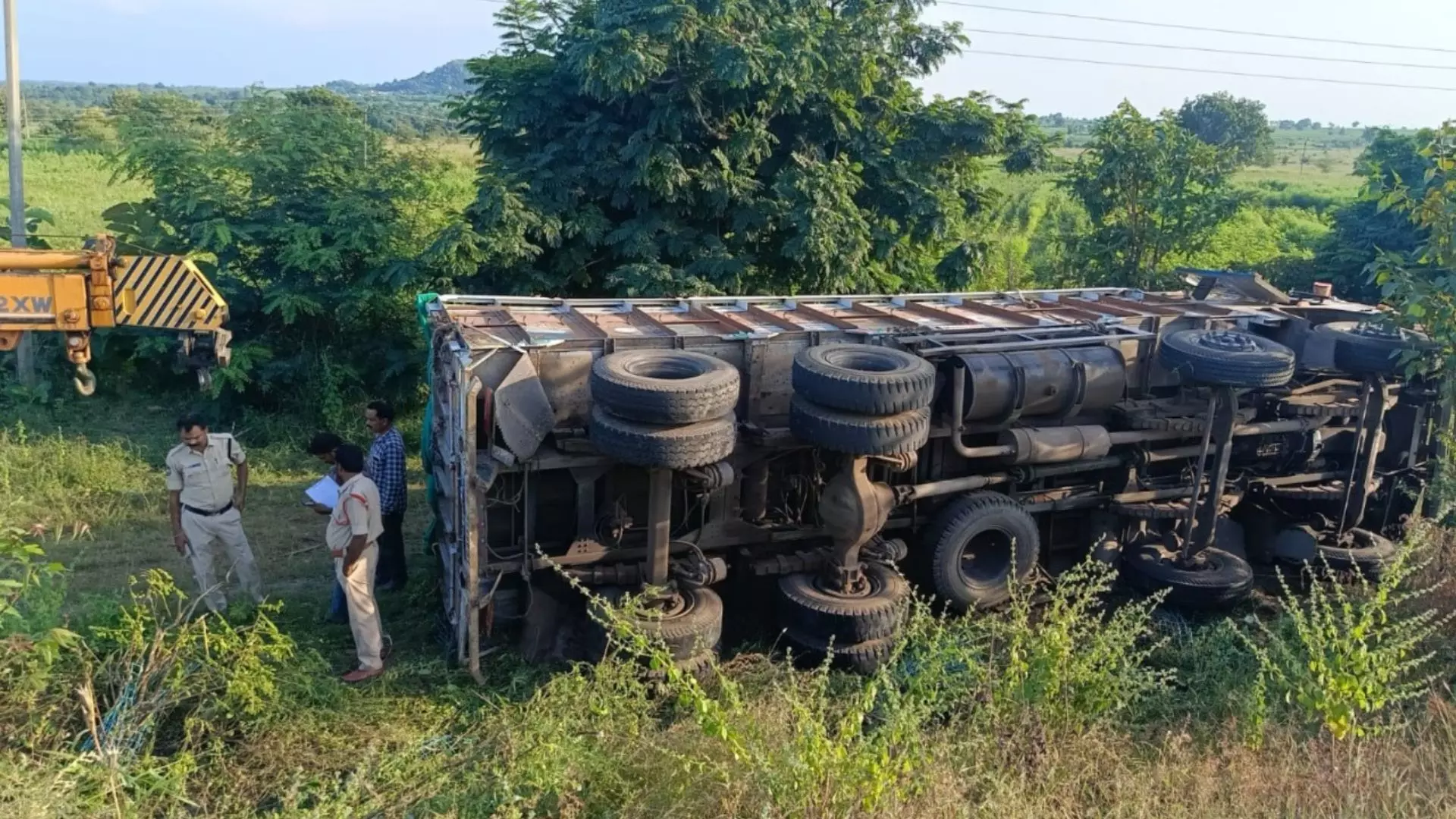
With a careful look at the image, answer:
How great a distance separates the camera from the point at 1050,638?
4.76 m

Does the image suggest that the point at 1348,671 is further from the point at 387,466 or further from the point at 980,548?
the point at 387,466

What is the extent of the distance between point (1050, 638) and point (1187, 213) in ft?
41.0

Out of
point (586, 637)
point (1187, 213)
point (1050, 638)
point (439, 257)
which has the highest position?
point (1187, 213)

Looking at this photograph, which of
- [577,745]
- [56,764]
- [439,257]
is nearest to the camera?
[56,764]

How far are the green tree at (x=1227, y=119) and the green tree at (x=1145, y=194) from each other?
2903 centimetres

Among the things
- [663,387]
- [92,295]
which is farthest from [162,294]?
[663,387]

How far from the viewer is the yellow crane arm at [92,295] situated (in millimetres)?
6016

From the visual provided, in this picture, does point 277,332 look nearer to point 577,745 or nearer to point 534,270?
point 534,270

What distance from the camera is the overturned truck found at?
5766 millimetres

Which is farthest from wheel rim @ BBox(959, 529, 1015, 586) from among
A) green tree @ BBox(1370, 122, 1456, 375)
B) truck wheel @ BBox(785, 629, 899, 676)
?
green tree @ BBox(1370, 122, 1456, 375)

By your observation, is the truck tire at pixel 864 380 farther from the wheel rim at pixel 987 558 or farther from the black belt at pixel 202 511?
the black belt at pixel 202 511

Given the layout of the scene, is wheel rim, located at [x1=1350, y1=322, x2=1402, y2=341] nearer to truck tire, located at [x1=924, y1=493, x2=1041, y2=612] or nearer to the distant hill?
truck tire, located at [x1=924, y1=493, x2=1041, y2=612]

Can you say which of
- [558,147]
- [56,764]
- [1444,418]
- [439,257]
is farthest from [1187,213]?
[56,764]

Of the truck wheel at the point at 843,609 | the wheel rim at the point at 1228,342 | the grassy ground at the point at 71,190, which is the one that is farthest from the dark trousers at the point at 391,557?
the grassy ground at the point at 71,190
